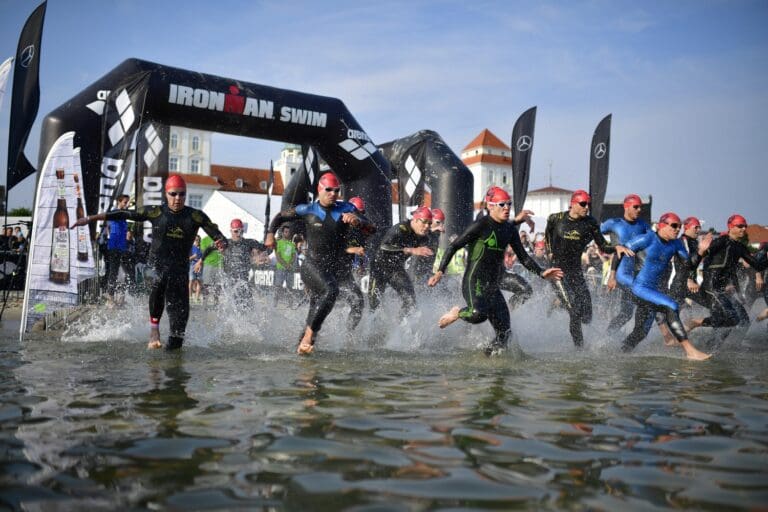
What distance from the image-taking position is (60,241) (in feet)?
29.0

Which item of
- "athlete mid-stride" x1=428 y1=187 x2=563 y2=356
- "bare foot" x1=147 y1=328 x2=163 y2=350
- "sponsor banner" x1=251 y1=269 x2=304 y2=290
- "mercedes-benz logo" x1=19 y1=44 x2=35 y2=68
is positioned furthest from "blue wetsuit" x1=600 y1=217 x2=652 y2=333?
"sponsor banner" x1=251 y1=269 x2=304 y2=290

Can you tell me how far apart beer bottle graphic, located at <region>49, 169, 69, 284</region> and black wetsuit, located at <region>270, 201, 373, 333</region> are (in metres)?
2.82

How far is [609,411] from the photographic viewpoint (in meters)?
4.29

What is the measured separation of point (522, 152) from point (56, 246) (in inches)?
401

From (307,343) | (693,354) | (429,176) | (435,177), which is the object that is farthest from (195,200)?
(693,354)

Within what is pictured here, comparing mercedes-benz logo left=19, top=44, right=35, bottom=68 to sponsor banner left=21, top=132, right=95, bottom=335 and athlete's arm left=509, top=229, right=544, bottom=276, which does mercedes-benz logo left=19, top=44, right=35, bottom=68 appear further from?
athlete's arm left=509, top=229, right=544, bottom=276

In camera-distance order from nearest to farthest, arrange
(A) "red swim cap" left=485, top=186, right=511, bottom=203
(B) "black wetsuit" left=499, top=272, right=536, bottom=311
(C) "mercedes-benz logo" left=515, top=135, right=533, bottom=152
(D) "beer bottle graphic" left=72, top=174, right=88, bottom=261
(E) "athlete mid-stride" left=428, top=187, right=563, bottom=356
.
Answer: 1. (E) "athlete mid-stride" left=428, top=187, right=563, bottom=356
2. (A) "red swim cap" left=485, top=186, right=511, bottom=203
3. (D) "beer bottle graphic" left=72, top=174, right=88, bottom=261
4. (B) "black wetsuit" left=499, top=272, right=536, bottom=311
5. (C) "mercedes-benz logo" left=515, top=135, right=533, bottom=152

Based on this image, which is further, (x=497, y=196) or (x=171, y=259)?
(x=171, y=259)

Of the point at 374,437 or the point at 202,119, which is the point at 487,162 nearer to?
the point at 202,119

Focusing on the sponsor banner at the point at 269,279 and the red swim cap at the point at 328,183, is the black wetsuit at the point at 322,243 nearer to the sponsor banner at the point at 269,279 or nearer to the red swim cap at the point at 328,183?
the red swim cap at the point at 328,183

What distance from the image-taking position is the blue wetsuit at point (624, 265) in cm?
861

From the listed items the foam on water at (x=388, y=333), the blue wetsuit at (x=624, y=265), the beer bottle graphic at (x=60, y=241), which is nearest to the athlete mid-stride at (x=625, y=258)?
the blue wetsuit at (x=624, y=265)

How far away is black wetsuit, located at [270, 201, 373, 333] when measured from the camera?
7.71m

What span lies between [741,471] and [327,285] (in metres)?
5.12
